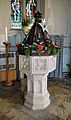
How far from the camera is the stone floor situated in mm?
2785

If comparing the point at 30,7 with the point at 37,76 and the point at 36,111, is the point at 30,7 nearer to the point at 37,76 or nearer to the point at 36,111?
the point at 37,76

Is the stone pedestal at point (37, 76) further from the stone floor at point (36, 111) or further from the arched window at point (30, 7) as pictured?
the arched window at point (30, 7)

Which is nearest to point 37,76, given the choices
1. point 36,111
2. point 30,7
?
point 36,111

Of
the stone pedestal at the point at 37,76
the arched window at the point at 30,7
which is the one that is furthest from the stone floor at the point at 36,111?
the arched window at the point at 30,7

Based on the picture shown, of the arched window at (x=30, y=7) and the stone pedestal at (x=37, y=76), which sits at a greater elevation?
the arched window at (x=30, y=7)

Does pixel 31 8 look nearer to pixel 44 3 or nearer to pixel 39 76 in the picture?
pixel 44 3

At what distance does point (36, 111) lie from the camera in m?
2.97

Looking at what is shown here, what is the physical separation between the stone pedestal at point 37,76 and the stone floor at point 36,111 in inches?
5.0

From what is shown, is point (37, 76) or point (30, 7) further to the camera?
point (30, 7)

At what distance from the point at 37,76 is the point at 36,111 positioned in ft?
1.82

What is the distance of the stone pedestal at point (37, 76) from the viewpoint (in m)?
2.84

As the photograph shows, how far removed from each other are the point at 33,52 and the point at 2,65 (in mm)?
1767

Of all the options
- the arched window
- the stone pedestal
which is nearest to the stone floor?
the stone pedestal

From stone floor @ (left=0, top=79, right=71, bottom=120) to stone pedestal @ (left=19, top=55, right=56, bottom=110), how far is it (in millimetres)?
126
